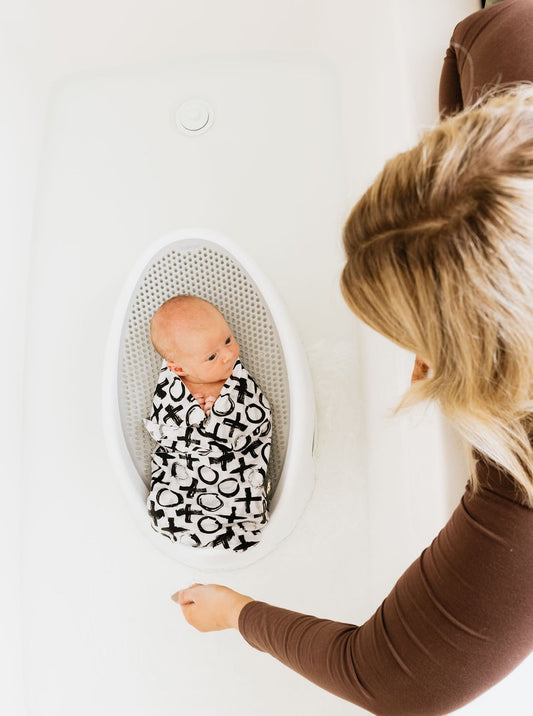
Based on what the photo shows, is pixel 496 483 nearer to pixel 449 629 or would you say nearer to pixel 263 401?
pixel 449 629

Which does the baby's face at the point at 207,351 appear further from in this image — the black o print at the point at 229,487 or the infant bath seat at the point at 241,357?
the black o print at the point at 229,487

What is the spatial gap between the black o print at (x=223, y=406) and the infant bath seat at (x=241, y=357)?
0.29 feet

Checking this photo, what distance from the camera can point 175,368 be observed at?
3.79ft

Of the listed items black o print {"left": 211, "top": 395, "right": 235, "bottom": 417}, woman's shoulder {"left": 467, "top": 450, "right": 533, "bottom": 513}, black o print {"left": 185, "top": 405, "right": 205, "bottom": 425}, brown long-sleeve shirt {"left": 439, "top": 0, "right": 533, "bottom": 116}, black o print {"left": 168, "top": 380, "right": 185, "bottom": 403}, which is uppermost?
brown long-sleeve shirt {"left": 439, "top": 0, "right": 533, "bottom": 116}

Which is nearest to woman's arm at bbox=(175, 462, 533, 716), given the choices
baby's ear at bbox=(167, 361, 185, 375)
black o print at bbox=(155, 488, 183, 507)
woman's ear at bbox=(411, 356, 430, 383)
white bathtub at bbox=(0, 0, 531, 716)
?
woman's ear at bbox=(411, 356, 430, 383)

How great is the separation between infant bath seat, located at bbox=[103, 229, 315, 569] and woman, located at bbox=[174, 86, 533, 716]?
432 mm

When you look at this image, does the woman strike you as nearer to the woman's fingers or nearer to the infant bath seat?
the woman's fingers

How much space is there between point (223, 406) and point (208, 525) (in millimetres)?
208

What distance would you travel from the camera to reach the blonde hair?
0.50 m

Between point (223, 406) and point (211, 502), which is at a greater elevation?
point (223, 406)

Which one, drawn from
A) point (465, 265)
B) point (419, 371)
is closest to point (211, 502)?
point (419, 371)

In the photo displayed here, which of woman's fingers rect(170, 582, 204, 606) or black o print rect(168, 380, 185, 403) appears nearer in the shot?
woman's fingers rect(170, 582, 204, 606)

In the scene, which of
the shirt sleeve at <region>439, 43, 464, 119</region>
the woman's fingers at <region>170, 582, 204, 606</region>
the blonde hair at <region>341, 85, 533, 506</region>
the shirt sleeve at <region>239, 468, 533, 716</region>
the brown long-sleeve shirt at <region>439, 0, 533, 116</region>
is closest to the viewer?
the blonde hair at <region>341, 85, 533, 506</region>

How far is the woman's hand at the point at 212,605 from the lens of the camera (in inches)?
37.6
